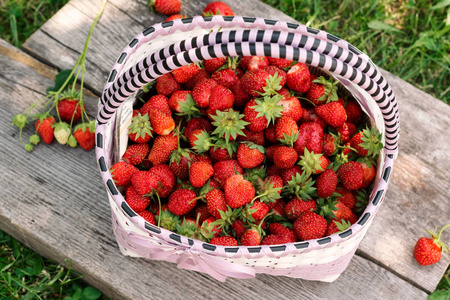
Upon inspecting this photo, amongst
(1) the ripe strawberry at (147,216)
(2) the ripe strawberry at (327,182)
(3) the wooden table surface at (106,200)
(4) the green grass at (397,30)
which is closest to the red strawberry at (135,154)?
(1) the ripe strawberry at (147,216)

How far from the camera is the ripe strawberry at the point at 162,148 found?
4.11 ft

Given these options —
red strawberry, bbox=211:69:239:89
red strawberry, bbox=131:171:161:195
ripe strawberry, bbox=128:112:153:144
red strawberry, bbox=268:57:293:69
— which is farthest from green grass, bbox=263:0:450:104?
red strawberry, bbox=131:171:161:195

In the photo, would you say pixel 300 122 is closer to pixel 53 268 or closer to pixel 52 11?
pixel 53 268

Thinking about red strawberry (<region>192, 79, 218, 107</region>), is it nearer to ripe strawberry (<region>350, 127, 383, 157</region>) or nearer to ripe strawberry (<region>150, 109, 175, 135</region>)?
ripe strawberry (<region>150, 109, 175, 135</region>)

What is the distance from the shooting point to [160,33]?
124cm

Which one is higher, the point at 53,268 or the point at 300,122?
the point at 300,122

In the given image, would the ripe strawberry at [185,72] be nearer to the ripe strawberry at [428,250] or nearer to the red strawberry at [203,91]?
the red strawberry at [203,91]

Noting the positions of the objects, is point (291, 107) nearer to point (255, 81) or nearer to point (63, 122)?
point (255, 81)

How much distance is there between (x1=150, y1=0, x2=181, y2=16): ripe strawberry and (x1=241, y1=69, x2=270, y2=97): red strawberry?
1.83 ft

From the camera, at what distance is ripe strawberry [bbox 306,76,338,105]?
1.29 m

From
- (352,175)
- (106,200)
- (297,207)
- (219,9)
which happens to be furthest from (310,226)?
(219,9)

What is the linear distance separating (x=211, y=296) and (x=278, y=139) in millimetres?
505

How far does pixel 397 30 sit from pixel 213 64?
1082 mm

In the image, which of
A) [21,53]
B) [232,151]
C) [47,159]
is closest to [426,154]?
[232,151]
